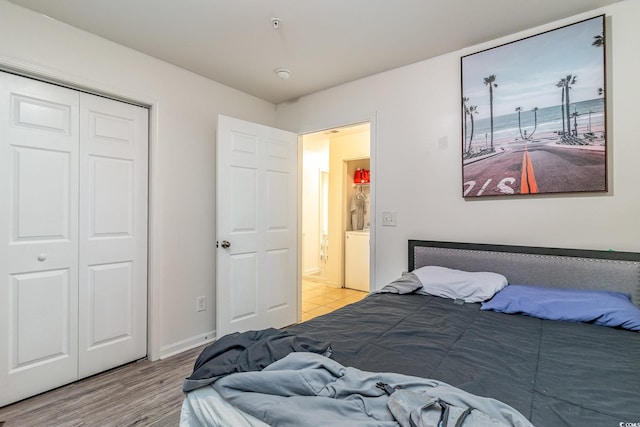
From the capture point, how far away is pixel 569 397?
0.92 m

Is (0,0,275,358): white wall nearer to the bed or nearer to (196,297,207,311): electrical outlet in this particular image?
(196,297,207,311): electrical outlet

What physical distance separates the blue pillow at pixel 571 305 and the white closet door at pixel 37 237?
2.75 meters

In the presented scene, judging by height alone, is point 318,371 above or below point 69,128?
below

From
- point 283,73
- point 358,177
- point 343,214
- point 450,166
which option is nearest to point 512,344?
point 450,166

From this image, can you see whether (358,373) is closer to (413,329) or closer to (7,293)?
(413,329)

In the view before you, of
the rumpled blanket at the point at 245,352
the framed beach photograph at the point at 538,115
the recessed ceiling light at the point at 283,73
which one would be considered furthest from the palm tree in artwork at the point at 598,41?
the rumpled blanket at the point at 245,352

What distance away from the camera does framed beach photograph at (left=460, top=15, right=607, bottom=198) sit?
1.89 meters

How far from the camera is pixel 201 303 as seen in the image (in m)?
2.86

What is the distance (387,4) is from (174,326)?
9.54 feet

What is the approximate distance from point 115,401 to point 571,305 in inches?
107

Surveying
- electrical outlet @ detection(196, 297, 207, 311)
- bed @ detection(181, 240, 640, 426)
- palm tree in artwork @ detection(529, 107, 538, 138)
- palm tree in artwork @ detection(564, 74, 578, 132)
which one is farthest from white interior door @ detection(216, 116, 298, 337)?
palm tree in artwork @ detection(564, 74, 578, 132)

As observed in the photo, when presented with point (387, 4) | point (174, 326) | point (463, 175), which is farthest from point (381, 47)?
point (174, 326)

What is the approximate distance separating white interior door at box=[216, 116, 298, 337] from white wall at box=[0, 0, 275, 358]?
10.3 inches

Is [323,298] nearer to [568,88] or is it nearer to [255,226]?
[255,226]
